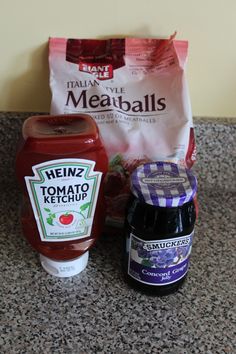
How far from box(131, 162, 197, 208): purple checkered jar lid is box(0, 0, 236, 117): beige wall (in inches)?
9.2

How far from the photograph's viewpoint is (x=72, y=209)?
672 millimetres

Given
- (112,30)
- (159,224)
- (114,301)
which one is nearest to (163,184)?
(159,224)

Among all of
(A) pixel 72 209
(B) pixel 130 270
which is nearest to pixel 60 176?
(A) pixel 72 209

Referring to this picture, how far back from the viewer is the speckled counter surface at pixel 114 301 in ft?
2.12

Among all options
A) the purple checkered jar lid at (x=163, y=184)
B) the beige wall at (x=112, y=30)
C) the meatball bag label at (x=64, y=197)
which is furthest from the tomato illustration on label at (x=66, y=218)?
the beige wall at (x=112, y=30)

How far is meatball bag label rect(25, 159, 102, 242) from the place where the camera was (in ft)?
2.09

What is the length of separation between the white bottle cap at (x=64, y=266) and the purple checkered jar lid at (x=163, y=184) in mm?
167

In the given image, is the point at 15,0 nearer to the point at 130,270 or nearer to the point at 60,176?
the point at 60,176

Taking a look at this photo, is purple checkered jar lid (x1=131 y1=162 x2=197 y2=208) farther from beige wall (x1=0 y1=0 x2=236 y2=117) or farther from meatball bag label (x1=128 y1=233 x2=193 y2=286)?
beige wall (x1=0 y1=0 x2=236 y2=117)

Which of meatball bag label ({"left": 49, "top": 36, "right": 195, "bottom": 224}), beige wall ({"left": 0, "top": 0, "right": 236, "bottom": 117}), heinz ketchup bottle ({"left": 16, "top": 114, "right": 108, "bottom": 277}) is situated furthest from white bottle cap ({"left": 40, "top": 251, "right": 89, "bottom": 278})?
beige wall ({"left": 0, "top": 0, "right": 236, "bottom": 117})

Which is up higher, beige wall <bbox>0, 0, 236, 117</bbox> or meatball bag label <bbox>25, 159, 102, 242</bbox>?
beige wall <bbox>0, 0, 236, 117</bbox>

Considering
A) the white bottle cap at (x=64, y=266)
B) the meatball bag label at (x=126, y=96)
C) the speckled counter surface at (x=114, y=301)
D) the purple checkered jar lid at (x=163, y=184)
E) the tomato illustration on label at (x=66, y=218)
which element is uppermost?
the meatball bag label at (x=126, y=96)

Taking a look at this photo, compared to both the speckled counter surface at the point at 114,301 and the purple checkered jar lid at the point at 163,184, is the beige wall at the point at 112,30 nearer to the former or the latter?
the speckled counter surface at the point at 114,301

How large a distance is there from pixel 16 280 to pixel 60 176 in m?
0.21
